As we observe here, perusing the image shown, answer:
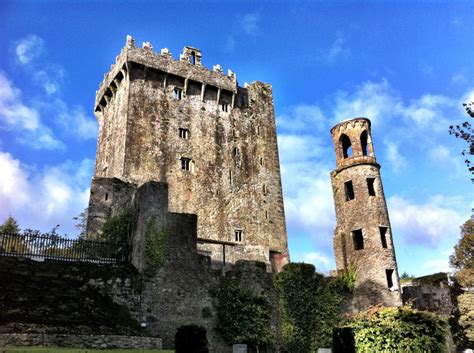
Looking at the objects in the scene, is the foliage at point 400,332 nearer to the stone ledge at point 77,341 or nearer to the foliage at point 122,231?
the stone ledge at point 77,341

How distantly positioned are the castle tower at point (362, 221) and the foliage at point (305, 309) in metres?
2.55

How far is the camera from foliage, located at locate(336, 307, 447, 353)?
2116cm

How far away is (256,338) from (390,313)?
267 inches

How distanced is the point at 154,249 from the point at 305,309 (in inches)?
342

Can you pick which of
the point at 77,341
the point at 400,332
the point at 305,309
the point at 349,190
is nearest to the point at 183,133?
the point at 349,190

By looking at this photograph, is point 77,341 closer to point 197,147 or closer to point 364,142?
point 197,147

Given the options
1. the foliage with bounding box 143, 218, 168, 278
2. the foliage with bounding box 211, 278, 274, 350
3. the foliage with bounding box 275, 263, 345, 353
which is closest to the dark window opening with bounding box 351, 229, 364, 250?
the foliage with bounding box 275, 263, 345, 353

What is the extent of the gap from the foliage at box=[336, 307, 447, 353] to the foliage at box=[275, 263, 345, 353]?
1.72 m

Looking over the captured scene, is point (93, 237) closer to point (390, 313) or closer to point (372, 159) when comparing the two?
point (390, 313)

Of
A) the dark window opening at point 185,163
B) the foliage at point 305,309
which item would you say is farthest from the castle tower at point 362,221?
the dark window opening at point 185,163

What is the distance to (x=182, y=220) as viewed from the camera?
19.9 m

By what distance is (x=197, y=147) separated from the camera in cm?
3547

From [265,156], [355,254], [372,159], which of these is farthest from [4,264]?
[265,156]

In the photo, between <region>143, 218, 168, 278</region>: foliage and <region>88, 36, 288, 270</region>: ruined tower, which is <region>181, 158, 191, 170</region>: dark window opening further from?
<region>143, 218, 168, 278</region>: foliage
